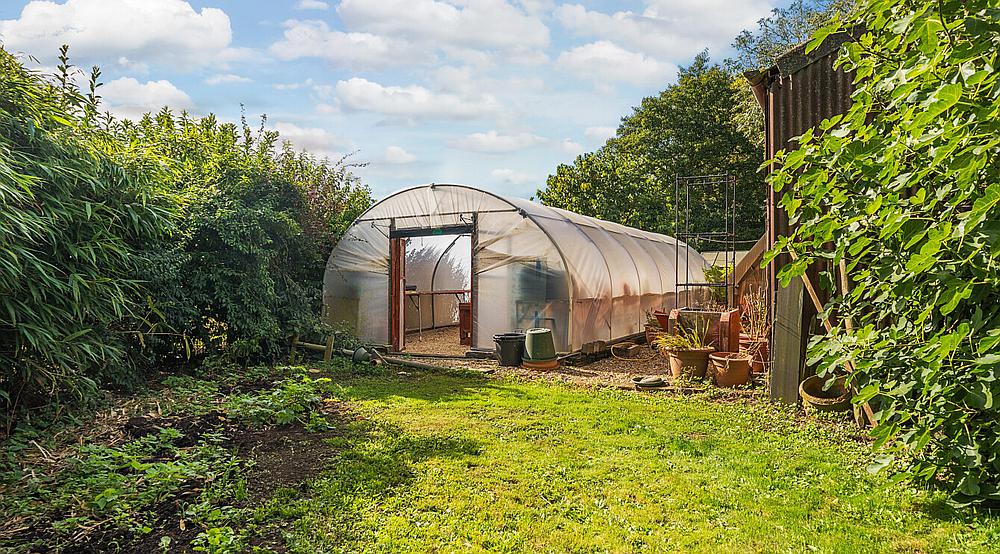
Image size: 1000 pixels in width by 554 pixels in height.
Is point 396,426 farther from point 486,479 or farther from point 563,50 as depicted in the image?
point 563,50

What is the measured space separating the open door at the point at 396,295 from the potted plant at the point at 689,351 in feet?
15.9

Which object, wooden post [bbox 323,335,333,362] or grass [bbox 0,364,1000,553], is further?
wooden post [bbox 323,335,333,362]

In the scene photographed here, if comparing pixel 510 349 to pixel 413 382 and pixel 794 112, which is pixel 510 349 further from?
pixel 794 112

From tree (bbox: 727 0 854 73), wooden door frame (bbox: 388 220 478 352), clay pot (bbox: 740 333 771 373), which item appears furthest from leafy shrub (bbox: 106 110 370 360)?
tree (bbox: 727 0 854 73)

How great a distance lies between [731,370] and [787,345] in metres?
1.16

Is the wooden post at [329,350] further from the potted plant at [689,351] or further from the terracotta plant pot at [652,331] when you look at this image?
the terracotta plant pot at [652,331]

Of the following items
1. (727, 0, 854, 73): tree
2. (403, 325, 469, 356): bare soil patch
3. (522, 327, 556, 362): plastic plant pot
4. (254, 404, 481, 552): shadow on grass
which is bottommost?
(254, 404, 481, 552): shadow on grass

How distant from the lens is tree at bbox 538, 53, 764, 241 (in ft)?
72.3

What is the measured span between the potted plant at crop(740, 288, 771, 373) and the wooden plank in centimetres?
61

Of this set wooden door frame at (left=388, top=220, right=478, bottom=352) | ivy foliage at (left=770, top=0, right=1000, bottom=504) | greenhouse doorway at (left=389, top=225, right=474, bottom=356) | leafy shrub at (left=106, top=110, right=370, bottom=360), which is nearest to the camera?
ivy foliage at (left=770, top=0, right=1000, bottom=504)

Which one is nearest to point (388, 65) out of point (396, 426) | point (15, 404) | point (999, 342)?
point (396, 426)

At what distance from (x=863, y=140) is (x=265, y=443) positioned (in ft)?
14.8

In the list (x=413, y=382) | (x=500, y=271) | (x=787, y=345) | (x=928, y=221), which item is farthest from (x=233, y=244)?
(x=928, y=221)

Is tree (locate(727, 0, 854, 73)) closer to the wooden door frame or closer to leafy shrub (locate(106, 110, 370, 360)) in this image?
the wooden door frame
